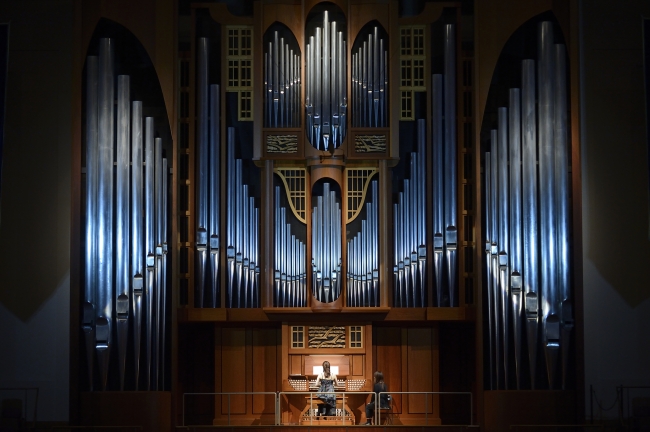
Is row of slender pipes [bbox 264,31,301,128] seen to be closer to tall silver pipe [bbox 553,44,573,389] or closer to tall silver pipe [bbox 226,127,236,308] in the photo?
tall silver pipe [bbox 226,127,236,308]

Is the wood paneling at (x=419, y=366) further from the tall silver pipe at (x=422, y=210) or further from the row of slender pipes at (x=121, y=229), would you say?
the row of slender pipes at (x=121, y=229)

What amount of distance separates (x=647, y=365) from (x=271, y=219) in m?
4.90

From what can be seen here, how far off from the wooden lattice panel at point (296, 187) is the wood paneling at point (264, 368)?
Result: 168 centimetres

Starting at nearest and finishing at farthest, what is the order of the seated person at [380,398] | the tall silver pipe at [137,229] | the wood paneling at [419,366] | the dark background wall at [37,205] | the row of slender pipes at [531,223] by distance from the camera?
the dark background wall at [37,205], the row of slender pipes at [531,223], the tall silver pipe at [137,229], the seated person at [380,398], the wood paneling at [419,366]

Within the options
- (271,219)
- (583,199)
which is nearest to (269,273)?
(271,219)

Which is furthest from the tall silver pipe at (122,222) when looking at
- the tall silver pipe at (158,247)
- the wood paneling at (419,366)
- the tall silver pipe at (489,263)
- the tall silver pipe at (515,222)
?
the tall silver pipe at (515,222)

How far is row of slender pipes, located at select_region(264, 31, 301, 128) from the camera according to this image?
14602 millimetres

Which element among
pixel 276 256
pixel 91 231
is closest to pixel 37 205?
pixel 91 231

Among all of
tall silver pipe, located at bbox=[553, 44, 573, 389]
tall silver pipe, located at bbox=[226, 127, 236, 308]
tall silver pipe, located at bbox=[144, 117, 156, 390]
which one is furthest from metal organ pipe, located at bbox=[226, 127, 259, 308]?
tall silver pipe, located at bbox=[553, 44, 573, 389]

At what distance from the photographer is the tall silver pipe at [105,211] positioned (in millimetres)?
13656

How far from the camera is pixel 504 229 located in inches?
548

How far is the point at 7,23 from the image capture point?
Answer: 45.2 ft

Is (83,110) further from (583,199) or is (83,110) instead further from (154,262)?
(583,199)

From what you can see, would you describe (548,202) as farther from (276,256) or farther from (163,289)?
(163,289)
